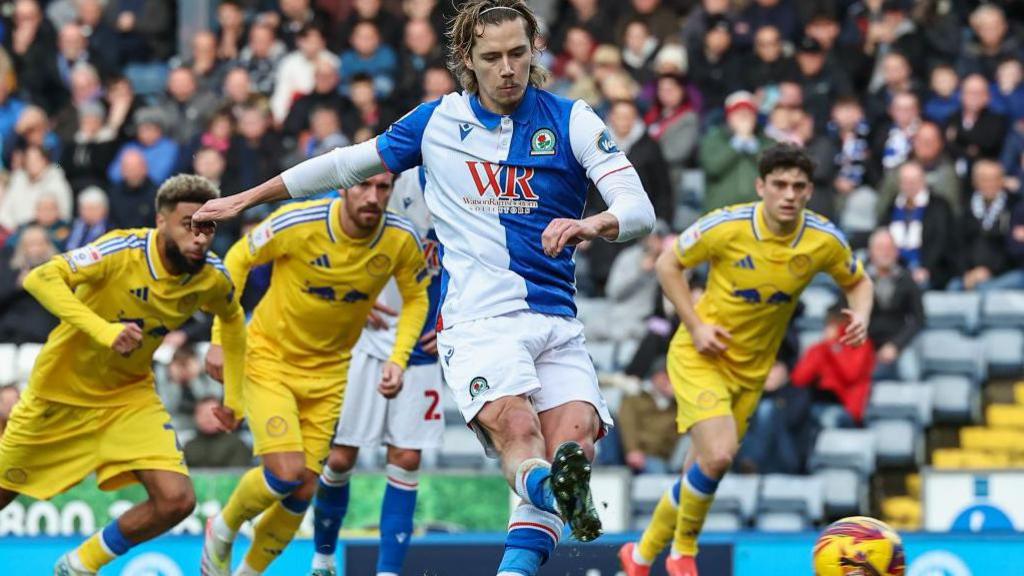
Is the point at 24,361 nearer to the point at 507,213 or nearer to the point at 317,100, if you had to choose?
the point at 317,100

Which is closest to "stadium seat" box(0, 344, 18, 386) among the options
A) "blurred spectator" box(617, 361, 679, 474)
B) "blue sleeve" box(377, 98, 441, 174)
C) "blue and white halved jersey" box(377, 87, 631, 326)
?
"blurred spectator" box(617, 361, 679, 474)

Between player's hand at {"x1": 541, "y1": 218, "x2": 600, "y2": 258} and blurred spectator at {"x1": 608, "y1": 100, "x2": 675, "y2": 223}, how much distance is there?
30.4 ft

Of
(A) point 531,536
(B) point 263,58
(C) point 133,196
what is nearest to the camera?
(A) point 531,536

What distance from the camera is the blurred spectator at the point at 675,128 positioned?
17.7 m

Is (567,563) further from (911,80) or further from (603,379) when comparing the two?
(911,80)

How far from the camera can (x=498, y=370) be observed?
326 inches

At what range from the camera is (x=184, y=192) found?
33.4 ft

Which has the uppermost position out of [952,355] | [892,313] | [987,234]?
[987,234]

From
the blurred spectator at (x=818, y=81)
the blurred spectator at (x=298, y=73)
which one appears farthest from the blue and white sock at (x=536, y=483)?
the blurred spectator at (x=298, y=73)

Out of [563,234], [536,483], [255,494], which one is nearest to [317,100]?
[255,494]

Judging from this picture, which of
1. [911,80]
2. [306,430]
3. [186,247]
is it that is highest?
[911,80]

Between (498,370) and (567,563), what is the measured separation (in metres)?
3.98

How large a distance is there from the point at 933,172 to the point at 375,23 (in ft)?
20.7

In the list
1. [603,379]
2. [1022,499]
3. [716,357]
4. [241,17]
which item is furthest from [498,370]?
[241,17]
